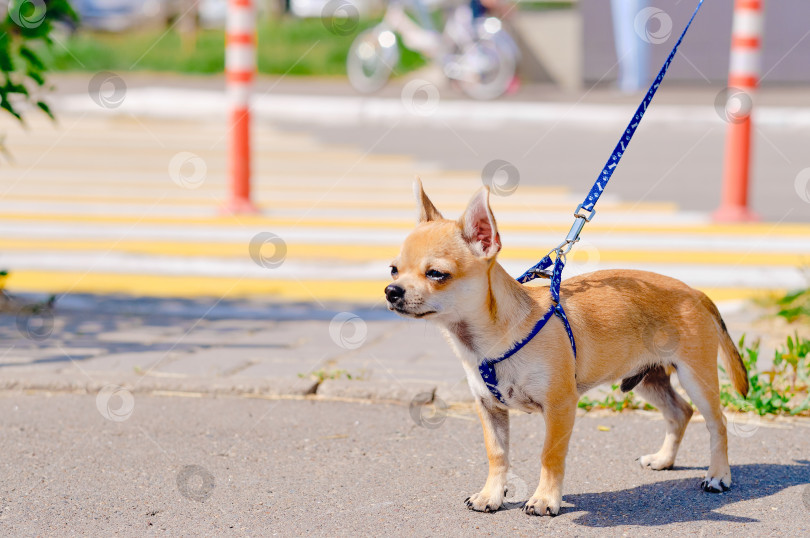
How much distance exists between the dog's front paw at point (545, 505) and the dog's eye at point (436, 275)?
2.84ft

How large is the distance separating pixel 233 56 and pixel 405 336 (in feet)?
15.1

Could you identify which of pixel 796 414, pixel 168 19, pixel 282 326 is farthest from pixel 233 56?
pixel 168 19

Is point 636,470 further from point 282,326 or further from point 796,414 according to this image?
point 282,326

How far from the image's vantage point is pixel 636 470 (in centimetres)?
449
